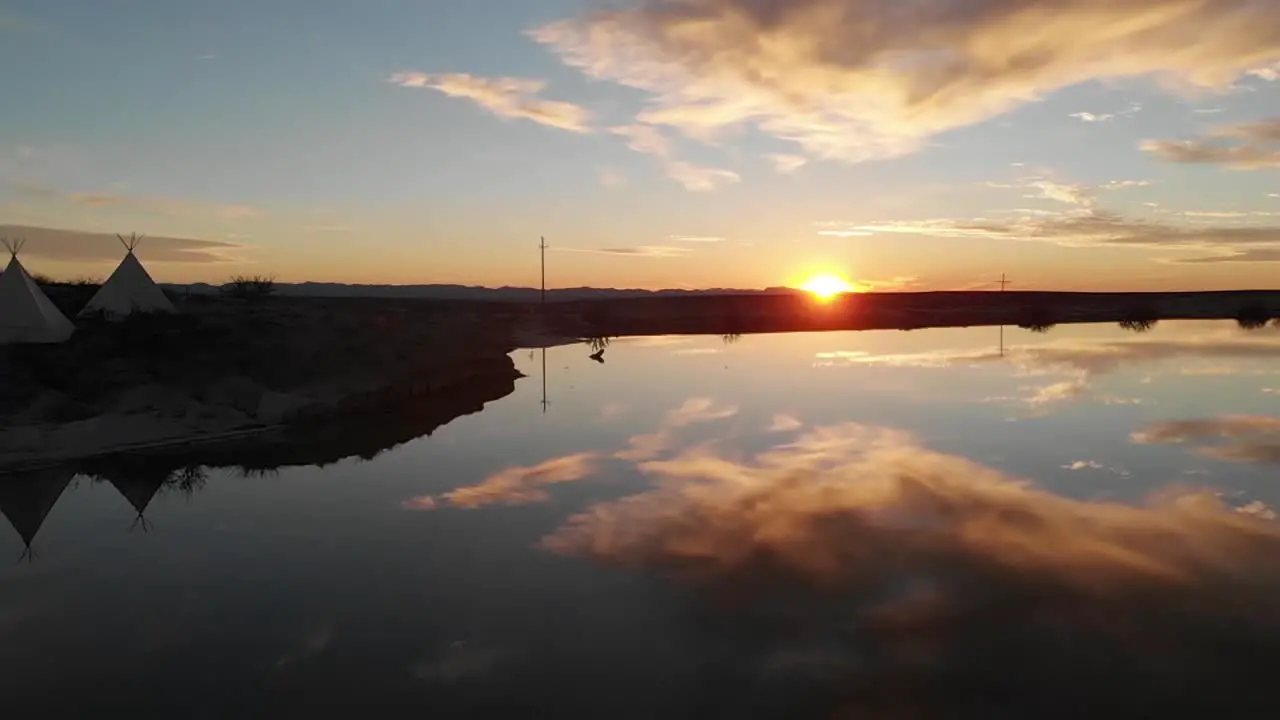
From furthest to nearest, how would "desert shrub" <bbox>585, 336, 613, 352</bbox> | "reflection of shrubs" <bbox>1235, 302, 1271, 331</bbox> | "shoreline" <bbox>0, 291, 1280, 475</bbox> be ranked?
"reflection of shrubs" <bbox>1235, 302, 1271, 331</bbox>
"desert shrub" <bbox>585, 336, 613, 352</bbox>
"shoreline" <bbox>0, 291, 1280, 475</bbox>

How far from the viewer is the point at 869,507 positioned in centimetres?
A: 1573

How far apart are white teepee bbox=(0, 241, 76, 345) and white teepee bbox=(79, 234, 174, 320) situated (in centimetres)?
749

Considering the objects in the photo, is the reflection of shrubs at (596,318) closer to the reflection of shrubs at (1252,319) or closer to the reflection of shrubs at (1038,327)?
the reflection of shrubs at (1038,327)

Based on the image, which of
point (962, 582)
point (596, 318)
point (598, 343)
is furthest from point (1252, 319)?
point (962, 582)

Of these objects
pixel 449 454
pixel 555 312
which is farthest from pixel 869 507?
pixel 555 312

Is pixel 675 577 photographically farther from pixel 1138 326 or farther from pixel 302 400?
pixel 1138 326

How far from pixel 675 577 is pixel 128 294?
1581 inches

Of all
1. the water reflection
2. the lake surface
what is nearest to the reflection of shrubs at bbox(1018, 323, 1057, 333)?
the lake surface

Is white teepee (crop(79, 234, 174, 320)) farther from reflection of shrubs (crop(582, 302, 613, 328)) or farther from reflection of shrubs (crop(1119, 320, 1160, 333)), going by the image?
reflection of shrubs (crop(1119, 320, 1160, 333))

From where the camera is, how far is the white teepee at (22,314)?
31609mm

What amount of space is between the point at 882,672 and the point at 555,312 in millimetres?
99465

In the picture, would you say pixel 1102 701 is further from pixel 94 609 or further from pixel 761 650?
pixel 94 609

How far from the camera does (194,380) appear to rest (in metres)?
27.7

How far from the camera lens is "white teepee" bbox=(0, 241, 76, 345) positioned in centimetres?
3161
